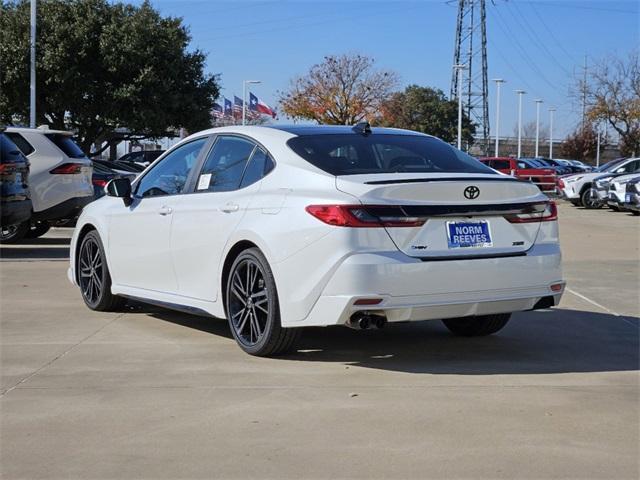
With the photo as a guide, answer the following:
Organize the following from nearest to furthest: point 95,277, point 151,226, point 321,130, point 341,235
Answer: point 341,235 < point 321,130 < point 151,226 < point 95,277

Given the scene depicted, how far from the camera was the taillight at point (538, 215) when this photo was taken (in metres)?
6.16

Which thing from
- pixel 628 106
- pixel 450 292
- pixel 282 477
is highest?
pixel 628 106

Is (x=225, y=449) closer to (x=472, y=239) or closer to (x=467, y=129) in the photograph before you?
(x=472, y=239)

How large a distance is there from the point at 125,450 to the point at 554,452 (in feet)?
6.40

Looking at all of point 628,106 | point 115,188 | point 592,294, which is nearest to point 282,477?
point 115,188

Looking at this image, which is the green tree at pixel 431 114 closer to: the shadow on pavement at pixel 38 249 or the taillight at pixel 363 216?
the shadow on pavement at pixel 38 249

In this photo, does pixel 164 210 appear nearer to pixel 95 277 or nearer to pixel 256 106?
pixel 95 277

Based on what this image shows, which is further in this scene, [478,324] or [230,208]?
[478,324]

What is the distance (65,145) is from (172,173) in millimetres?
7102

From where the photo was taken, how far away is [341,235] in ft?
18.5

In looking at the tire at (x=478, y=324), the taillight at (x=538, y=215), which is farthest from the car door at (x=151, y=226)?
the taillight at (x=538, y=215)

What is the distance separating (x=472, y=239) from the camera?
5945 mm

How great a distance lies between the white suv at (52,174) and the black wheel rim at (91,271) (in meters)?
5.55

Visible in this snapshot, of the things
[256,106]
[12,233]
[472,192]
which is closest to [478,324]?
[472,192]
